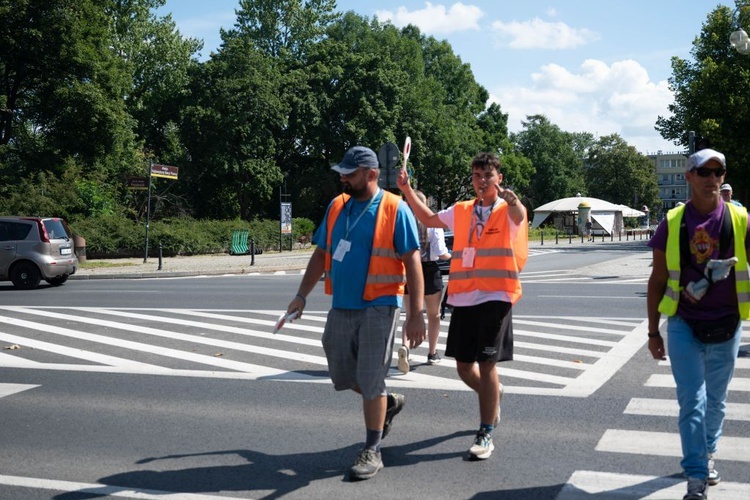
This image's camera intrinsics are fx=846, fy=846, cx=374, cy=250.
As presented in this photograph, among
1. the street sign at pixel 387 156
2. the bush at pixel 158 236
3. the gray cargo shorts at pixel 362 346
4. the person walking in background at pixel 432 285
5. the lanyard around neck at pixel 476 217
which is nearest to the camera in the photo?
the gray cargo shorts at pixel 362 346

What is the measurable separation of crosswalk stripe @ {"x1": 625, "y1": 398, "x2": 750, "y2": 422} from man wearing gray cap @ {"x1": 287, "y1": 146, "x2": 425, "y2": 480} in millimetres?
2424

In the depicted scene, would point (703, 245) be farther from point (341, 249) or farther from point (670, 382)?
point (670, 382)

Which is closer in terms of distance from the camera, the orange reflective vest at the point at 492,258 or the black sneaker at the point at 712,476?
the black sneaker at the point at 712,476

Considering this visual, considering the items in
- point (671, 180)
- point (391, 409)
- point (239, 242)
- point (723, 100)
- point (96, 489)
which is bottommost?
point (96, 489)

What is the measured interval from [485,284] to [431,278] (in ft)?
11.8

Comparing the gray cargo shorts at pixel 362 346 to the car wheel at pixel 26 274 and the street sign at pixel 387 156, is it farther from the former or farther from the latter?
the car wheel at pixel 26 274

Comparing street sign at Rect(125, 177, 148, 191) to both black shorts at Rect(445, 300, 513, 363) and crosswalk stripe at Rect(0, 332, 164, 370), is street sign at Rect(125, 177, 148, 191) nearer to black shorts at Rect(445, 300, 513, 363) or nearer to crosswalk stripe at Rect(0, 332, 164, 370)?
crosswalk stripe at Rect(0, 332, 164, 370)

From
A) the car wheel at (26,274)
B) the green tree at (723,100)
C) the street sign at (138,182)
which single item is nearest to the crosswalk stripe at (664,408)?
the car wheel at (26,274)

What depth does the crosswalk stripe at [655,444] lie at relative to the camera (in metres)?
5.32

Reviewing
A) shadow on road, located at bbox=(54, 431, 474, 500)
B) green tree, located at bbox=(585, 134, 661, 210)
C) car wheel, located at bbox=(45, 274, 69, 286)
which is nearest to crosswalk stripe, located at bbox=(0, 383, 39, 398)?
shadow on road, located at bbox=(54, 431, 474, 500)

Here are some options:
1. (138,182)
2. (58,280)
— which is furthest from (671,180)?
(58,280)

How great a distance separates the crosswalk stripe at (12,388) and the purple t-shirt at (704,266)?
5905 mm

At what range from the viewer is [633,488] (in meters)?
4.66

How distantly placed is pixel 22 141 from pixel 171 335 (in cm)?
3520
